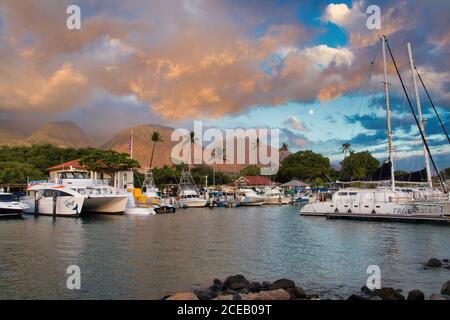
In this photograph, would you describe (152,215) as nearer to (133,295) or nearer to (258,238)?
(258,238)

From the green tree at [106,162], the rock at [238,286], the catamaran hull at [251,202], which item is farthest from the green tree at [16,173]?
the rock at [238,286]

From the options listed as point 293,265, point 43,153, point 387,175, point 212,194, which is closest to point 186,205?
point 212,194

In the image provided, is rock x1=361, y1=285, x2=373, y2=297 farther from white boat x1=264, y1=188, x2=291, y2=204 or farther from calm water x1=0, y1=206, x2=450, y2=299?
white boat x1=264, y1=188, x2=291, y2=204

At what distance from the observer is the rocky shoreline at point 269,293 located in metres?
16.2

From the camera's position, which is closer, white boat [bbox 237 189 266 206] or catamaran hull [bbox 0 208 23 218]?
catamaran hull [bbox 0 208 23 218]

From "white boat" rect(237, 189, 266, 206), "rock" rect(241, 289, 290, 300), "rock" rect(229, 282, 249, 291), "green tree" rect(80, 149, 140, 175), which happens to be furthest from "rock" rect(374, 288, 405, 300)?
"white boat" rect(237, 189, 266, 206)

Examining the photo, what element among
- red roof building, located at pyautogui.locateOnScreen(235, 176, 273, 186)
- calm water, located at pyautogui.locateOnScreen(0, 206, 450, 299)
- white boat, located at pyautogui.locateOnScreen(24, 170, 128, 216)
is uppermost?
red roof building, located at pyautogui.locateOnScreen(235, 176, 273, 186)

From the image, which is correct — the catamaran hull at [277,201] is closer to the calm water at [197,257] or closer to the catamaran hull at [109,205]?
the catamaran hull at [109,205]

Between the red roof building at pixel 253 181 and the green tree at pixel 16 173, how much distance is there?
7622cm

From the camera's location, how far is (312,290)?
20359 mm

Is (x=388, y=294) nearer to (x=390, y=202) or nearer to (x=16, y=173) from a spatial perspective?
(x=390, y=202)

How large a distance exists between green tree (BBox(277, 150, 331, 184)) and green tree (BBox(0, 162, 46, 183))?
99.5m

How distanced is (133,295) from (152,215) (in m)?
49.9

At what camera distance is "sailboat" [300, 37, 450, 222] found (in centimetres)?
5216
